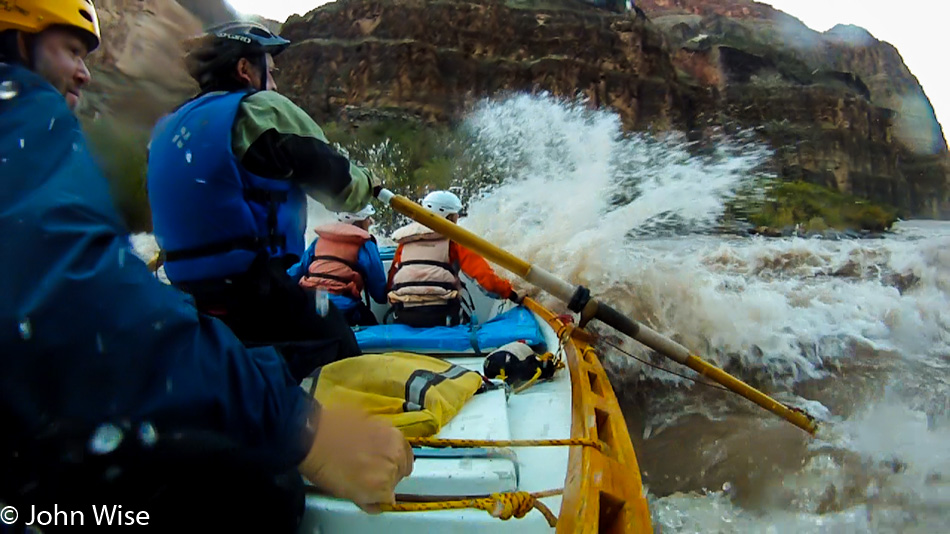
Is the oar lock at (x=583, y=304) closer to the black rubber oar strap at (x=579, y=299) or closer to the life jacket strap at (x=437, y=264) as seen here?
the black rubber oar strap at (x=579, y=299)

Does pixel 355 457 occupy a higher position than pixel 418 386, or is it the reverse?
pixel 355 457

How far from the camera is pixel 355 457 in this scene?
77 centimetres

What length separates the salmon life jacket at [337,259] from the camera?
3.12 meters

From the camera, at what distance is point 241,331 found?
160 centimetres

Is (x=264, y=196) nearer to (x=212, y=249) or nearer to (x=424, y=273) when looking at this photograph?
(x=212, y=249)

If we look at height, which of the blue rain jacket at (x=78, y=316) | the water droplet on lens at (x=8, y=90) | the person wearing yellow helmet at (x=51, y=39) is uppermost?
the person wearing yellow helmet at (x=51, y=39)

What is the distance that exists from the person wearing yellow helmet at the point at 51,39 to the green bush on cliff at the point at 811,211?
2292 cm

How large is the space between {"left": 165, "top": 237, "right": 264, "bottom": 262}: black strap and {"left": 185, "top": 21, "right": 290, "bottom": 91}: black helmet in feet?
1.40

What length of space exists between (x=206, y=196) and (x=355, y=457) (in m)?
0.94

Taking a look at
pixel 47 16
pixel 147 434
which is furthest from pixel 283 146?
pixel 147 434

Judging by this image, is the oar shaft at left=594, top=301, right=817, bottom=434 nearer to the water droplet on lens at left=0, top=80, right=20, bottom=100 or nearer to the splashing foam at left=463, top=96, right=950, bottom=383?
the splashing foam at left=463, top=96, right=950, bottom=383

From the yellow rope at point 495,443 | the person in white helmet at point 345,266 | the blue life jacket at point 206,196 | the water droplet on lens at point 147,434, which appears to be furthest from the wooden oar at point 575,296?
the water droplet on lens at point 147,434

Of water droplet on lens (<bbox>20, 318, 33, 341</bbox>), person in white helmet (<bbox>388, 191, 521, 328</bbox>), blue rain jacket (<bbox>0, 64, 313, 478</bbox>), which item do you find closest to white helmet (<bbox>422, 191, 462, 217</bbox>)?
person in white helmet (<bbox>388, 191, 521, 328</bbox>)

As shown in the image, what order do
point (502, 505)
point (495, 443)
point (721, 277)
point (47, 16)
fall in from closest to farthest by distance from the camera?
point (47, 16)
point (502, 505)
point (495, 443)
point (721, 277)
